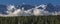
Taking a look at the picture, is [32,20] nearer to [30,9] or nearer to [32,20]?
[32,20]

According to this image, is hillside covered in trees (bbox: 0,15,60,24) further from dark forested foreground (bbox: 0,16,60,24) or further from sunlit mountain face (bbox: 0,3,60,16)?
sunlit mountain face (bbox: 0,3,60,16)

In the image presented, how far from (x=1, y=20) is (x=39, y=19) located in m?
0.32

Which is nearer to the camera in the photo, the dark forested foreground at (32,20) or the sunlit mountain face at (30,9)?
the dark forested foreground at (32,20)

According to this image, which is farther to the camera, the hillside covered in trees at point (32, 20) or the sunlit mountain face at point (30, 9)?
the sunlit mountain face at point (30, 9)

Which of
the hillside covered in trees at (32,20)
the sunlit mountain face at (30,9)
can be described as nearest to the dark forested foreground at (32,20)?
the hillside covered in trees at (32,20)

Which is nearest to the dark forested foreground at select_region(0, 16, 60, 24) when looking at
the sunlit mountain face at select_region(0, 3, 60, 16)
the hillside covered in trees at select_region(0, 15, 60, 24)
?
the hillside covered in trees at select_region(0, 15, 60, 24)

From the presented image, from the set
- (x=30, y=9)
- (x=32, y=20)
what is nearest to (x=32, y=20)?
(x=32, y=20)

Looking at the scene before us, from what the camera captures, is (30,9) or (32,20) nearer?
(32,20)

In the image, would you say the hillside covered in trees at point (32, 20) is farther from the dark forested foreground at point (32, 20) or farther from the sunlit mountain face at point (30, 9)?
the sunlit mountain face at point (30, 9)

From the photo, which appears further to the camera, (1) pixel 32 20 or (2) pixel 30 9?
(2) pixel 30 9

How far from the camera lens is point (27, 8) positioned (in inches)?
49.6

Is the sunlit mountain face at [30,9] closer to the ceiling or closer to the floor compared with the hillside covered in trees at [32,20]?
closer to the ceiling

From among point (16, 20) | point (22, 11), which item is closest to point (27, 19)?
point (16, 20)

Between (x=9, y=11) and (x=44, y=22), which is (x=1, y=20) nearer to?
(x=9, y=11)
